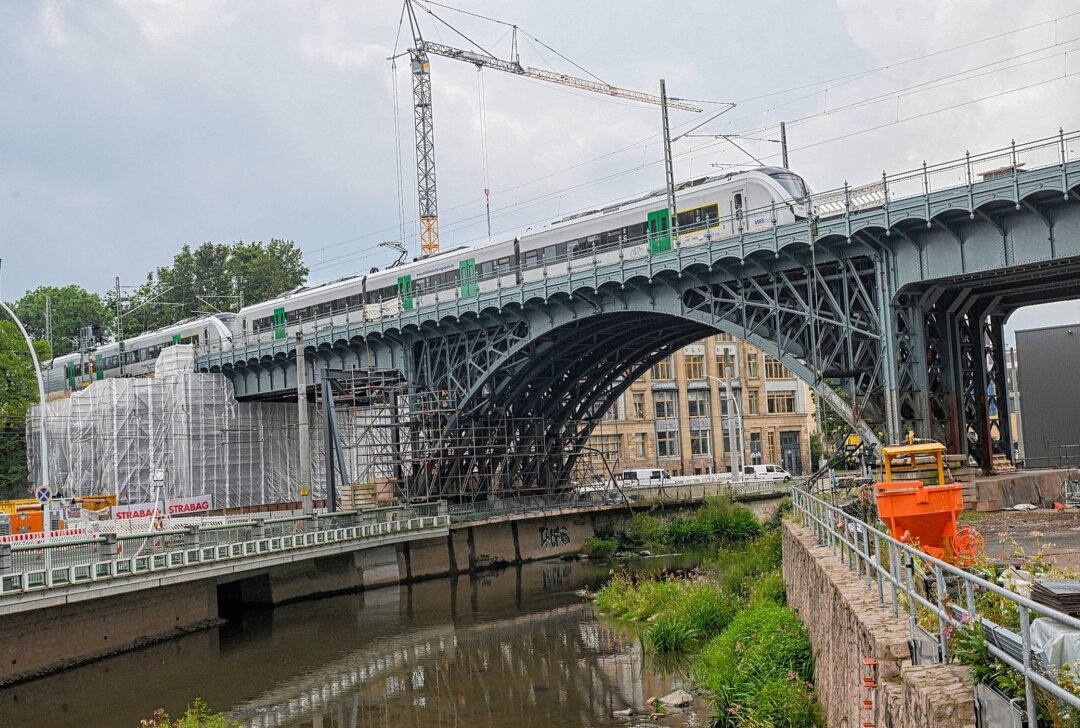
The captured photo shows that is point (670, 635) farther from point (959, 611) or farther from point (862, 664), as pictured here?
point (959, 611)

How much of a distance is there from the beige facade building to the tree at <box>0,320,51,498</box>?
4071cm

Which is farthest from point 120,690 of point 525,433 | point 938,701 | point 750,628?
point 525,433

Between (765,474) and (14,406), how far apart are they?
2012 inches

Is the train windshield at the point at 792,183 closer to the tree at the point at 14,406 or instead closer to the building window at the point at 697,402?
the building window at the point at 697,402

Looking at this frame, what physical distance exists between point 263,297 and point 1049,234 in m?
89.1

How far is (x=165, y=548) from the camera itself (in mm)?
31375

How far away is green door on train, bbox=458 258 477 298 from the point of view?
50.1 meters

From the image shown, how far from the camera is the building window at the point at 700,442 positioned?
86375 millimetres

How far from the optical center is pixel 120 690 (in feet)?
86.2

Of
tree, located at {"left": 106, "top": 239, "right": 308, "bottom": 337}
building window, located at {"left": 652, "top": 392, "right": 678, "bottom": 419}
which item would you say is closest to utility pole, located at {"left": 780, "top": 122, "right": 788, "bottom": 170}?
building window, located at {"left": 652, "top": 392, "right": 678, "bottom": 419}

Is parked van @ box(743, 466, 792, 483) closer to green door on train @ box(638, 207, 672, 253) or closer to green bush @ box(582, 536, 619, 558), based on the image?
green bush @ box(582, 536, 619, 558)

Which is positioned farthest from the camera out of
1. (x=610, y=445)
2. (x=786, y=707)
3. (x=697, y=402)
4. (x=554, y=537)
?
(x=697, y=402)

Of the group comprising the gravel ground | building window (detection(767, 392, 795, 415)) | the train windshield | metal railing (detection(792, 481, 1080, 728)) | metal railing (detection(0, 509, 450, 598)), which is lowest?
metal railing (detection(0, 509, 450, 598))

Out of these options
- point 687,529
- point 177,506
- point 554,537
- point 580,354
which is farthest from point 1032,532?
point 177,506
